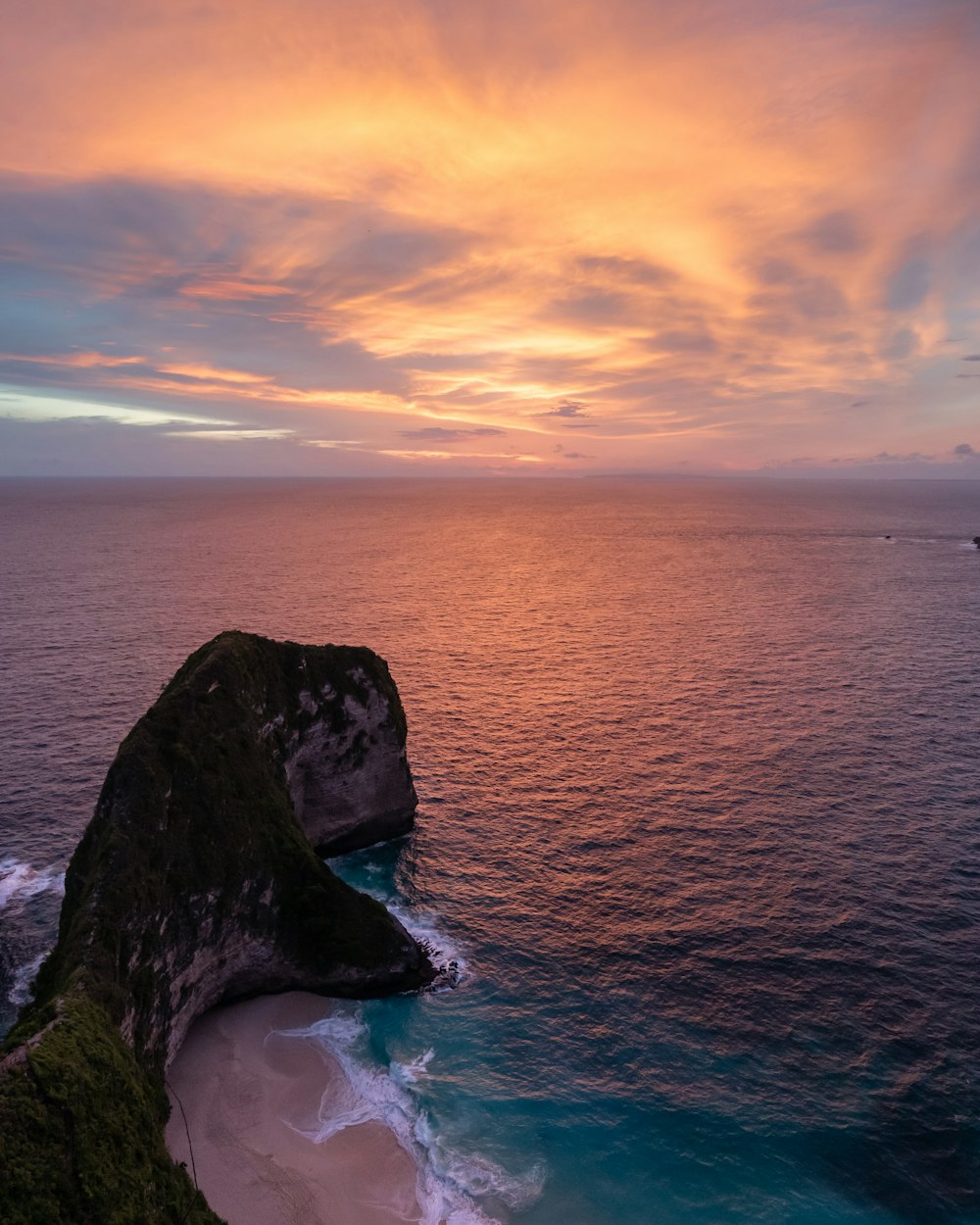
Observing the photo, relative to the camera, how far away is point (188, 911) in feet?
110

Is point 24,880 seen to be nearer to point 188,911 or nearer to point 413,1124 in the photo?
point 188,911

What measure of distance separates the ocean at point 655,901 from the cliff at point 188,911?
4.66 metres

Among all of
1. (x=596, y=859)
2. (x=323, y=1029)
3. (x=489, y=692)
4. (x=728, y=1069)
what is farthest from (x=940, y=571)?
(x=323, y=1029)

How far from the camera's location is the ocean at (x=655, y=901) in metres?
29.4

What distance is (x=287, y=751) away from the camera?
4594cm

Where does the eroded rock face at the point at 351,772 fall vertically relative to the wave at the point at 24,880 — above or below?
above

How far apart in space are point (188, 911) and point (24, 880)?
1967 centimetres

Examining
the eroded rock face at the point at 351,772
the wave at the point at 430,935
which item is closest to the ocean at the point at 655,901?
the wave at the point at 430,935

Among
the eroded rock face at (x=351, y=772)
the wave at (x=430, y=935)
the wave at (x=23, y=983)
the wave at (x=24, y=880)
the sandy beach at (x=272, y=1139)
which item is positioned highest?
the eroded rock face at (x=351, y=772)

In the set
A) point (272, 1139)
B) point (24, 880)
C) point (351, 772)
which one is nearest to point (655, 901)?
point (351, 772)

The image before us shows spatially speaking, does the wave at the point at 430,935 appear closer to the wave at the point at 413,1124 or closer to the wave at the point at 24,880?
the wave at the point at 413,1124

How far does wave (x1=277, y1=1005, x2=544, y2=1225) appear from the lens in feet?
91.8

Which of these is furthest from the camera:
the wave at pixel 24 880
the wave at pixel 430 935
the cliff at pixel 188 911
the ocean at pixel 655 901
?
the wave at pixel 24 880

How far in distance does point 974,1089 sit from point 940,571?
5763 inches
